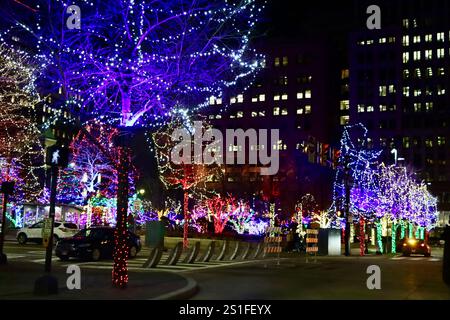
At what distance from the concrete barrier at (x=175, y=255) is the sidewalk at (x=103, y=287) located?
4739mm

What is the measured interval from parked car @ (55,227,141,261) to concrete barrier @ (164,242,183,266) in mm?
4097

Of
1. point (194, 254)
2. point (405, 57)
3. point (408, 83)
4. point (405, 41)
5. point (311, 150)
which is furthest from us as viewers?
point (405, 41)

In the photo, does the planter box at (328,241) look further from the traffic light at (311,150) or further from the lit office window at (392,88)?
the lit office window at (392,88)

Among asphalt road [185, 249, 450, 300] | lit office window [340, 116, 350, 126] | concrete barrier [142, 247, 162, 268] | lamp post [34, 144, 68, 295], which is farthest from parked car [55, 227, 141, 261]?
lit office window [340, 116, 350, 126]

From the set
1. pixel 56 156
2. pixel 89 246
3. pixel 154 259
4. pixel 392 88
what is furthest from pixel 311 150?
pixel 392 88

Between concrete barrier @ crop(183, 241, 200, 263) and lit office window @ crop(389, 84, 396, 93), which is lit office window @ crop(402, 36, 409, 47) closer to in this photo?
lit office window @ crop(389, 84, 396, 93)

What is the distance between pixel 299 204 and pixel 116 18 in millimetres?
42382

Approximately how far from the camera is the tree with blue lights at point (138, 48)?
602 inches

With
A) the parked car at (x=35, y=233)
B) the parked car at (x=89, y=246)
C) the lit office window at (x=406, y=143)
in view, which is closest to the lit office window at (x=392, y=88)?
the lit office window at (x=406, y=143)

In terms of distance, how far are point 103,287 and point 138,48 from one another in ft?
21.1

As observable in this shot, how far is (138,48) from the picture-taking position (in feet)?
50.0

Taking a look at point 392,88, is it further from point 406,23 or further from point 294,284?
point 294,284
